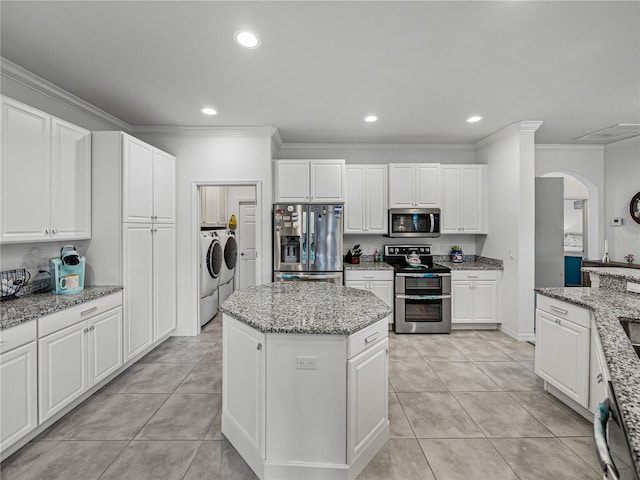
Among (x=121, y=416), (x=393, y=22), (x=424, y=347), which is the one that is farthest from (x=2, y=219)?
(x=424, y=347)

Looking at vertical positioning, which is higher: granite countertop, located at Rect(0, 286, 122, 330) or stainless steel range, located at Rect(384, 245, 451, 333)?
granite countertop, located at Rect(0, 286, 122, 330)

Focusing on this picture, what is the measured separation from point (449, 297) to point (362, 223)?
1588 mm

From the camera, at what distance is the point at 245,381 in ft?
5.84

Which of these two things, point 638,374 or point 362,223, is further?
point 362,223

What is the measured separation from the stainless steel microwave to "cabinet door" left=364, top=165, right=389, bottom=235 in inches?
5.0

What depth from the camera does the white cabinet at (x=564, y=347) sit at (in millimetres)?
2150

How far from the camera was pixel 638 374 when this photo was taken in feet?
3.56

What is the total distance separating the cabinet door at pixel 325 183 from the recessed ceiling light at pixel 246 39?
214cm

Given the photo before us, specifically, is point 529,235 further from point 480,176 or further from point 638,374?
point 638,374

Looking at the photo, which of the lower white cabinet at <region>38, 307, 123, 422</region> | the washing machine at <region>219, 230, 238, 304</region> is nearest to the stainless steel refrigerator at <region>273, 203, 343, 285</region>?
the washing machine at <region>219, 230, 238, 304</region>

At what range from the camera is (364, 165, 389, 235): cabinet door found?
4.47 metres

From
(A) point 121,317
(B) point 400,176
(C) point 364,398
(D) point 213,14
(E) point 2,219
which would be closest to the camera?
(C) point 364,398

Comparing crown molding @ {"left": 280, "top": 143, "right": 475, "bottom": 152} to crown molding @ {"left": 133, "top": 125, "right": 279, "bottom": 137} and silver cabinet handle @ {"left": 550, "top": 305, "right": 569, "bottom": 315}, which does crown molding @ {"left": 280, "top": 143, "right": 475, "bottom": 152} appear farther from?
silver cabinet handle @ {"left": 550, "top": 305, "right": 569, "bottom": 315}

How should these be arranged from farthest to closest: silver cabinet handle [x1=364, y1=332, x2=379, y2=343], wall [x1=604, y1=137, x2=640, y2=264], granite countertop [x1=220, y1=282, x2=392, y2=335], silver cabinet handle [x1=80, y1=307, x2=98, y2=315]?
wall [x1=604, y1=137, x2=640, y2=264] → silver cabinet handle [x1=80, y1=307, x2=98, y2=315] → silver cabinet handle [x1=364, y1=332, x2=379, y2=343] → granite countertop [x1=220, y1=282, x2=392, y2=335]
